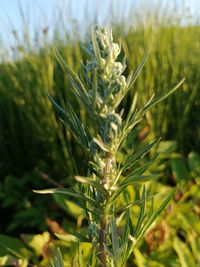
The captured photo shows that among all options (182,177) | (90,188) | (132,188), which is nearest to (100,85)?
(90,188)

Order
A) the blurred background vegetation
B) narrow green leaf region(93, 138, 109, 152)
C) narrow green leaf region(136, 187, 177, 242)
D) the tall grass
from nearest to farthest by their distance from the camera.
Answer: narrow green leaf region(93, 138, 109, 152) < narrow green leaf region(136, 187, 177, 242) < the blurred background vegetation < the tall grass

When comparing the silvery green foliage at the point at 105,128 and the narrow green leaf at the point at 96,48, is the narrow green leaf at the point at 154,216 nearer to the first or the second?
the silvery green foliage at the point at 105,128

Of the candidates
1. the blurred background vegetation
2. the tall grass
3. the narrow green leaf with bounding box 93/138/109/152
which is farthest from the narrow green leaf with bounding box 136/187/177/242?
the tall grass

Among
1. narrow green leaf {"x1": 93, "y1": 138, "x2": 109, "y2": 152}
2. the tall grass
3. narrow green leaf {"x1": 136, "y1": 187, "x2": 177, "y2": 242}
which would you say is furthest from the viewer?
the tall grass

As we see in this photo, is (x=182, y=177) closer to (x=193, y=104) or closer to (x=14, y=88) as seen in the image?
(x=193, y=104)

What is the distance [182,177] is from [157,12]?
5.37 ft

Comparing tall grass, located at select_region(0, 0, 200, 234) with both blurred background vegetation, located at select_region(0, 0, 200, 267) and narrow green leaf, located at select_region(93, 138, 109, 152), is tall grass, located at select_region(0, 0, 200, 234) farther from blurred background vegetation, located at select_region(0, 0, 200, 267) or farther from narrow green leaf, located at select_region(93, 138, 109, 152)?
narrow green leaf, located at select_region(93, 138, 109, 152)

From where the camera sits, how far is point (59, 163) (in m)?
2.34

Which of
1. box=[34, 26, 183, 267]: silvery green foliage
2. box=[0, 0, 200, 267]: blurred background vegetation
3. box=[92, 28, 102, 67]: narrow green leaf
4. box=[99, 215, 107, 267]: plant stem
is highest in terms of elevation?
box=[92, 28, 102, 67]: narrow green leaf

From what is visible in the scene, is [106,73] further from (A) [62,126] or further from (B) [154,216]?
(A) [62,126]

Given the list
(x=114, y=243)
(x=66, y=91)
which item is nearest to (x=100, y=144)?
(x=114, y=243)

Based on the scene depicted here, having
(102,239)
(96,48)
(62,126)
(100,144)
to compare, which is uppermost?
(96,48)

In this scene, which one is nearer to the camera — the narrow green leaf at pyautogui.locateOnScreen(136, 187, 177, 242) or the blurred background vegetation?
the narrow green leaf at pyautogui.locateOnScreen(136, 187, 177, 242)

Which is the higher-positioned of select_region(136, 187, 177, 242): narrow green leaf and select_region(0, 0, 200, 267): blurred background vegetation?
select_region(136, 187, 177, 242): narrow green leaf
